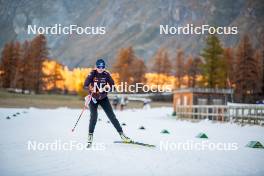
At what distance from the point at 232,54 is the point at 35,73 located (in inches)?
1368

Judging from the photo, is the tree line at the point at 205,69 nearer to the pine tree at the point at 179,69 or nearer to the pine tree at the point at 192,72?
the pine tree at the point at 192,72

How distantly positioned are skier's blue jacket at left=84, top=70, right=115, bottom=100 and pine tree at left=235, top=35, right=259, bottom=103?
43.3m

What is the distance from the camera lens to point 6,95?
38312 mm

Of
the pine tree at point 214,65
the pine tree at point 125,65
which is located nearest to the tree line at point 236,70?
the pine tree at point 214,65

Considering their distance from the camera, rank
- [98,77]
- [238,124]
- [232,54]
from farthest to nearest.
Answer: [232,54] → [238,124] → [98,77]

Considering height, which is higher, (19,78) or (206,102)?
(19,78)

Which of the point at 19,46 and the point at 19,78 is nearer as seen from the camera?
the point at 19,78

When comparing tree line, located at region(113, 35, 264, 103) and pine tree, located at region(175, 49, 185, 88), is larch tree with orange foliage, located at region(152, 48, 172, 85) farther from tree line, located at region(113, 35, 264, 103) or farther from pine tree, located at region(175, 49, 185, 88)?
tree line, located at region(113, 35, 264, 103)

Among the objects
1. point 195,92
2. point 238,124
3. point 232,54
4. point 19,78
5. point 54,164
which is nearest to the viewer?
point 54,164

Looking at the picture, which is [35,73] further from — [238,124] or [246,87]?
[238,124]

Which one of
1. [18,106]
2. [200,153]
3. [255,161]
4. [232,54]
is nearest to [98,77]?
[200,153]

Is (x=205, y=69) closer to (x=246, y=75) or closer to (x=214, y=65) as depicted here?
(x=214, y=65)

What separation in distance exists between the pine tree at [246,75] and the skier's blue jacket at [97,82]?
1704 inches

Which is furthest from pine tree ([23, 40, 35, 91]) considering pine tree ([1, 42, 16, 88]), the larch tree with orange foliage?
the larch tree with orange foliage
